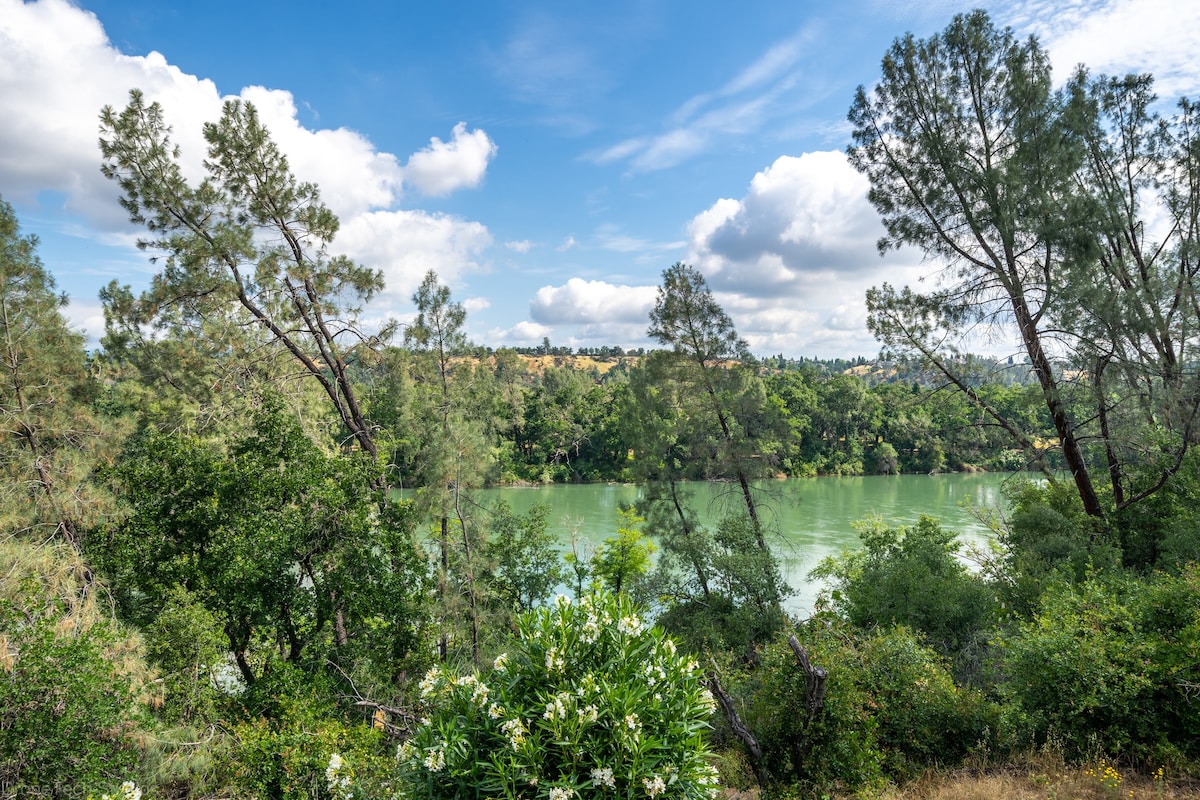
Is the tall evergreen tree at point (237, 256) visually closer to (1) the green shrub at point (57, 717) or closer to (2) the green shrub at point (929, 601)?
(1) the green shrub at point (57, 717)

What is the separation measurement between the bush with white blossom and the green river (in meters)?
10.5

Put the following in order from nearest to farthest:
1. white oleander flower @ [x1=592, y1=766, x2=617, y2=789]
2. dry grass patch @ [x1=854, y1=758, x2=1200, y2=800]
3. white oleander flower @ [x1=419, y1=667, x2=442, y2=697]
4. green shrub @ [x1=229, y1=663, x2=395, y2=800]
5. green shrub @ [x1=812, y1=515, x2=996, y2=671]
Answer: white oleander flower @ [x1=592, y1=766, x2=617, y2=789], white oleander flower @ [x1=419, y1=667, x2=442, y2=697], dry grass patch @ [x1=854, y1=758, x2=1200, y2=800], green shrub @ [x1=229, y1=663, x2=395, y2=800], green shrub @ [x1=812, y1=515, x2=996, y2=671]

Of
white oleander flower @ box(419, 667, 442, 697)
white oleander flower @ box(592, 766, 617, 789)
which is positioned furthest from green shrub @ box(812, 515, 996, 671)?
white oleander flower @ box(419, 667, 442, 697)

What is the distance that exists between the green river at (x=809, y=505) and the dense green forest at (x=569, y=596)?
108 inches

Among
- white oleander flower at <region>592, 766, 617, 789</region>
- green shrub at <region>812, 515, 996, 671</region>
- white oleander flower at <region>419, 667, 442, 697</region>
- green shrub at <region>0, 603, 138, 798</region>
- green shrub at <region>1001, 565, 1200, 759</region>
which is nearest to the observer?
white oleander flower at <region>592, 766, 617, 789</region>

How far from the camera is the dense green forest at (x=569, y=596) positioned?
4.59m

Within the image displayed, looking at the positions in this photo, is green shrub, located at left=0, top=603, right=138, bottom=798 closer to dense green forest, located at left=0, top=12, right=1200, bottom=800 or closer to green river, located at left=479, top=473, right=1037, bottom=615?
dense green forest, located at left=0, top=12, right=1200, bottom=800

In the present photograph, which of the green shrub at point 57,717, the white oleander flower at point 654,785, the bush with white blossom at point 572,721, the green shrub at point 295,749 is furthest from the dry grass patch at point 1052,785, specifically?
the green shrub at point 57,717

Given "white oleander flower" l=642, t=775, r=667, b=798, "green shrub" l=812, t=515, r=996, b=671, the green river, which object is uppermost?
"white oleander flower" l=642, t=775, r=667, b=798

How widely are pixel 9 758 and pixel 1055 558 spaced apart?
12.5 meters

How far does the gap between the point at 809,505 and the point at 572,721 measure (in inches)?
1257

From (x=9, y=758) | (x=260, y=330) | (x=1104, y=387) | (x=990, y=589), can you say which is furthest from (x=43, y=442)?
(x=1104, y=387)

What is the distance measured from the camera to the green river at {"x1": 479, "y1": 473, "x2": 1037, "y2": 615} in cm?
1653

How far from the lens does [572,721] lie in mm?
2600
